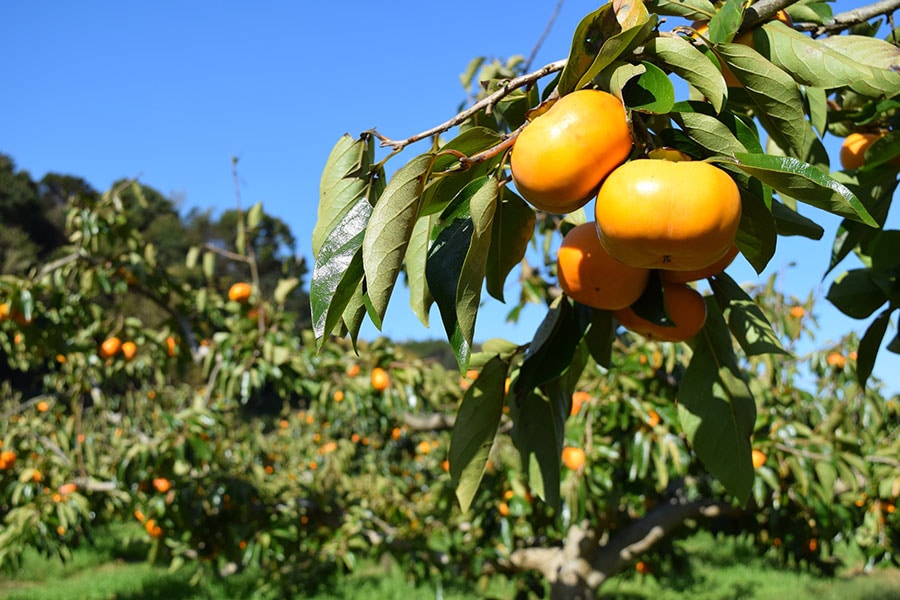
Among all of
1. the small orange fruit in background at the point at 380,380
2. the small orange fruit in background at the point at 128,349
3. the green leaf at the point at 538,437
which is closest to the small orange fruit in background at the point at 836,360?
the small orange fruit in background at the point at 380,380

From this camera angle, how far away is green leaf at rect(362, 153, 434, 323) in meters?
0.58

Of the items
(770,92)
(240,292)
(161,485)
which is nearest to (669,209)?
(770,92)

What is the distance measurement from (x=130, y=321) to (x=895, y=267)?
3604 millimetres

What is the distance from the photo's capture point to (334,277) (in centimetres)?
63

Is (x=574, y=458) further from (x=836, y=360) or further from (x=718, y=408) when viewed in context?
(x=836, y=360)

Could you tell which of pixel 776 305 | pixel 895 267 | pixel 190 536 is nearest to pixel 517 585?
pixel 190 536

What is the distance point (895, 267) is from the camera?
109cm

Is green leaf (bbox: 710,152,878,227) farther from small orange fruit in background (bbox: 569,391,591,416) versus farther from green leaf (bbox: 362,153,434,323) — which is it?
small orange fruit in background (bbox: 569,391,591,416)

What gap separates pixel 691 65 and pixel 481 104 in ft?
0.61

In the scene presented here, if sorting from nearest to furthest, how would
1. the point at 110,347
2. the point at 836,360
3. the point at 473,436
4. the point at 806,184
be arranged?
the point at 806,184 → the point at 473,436 → the point at 110,347 → the point at 836,360

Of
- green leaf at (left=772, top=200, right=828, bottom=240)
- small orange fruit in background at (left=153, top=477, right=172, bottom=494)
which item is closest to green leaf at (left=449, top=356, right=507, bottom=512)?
green leaf at (left=772, top=200, right=828, bottom=240)

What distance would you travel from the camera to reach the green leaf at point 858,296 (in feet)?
3.54

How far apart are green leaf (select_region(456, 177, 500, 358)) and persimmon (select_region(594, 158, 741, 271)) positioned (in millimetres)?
92

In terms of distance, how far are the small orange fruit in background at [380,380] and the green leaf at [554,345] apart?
2.60m
